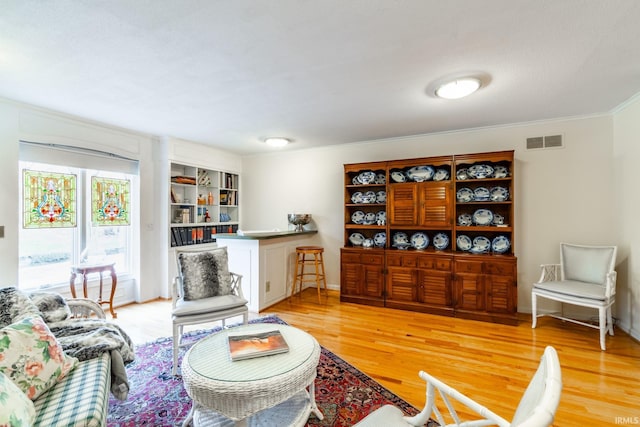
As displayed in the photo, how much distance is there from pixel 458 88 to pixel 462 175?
5.15 ft

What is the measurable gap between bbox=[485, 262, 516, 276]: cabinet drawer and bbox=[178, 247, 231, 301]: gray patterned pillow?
2903 millimetres

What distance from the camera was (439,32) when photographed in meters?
1.74

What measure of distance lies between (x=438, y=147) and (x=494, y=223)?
1.26 m

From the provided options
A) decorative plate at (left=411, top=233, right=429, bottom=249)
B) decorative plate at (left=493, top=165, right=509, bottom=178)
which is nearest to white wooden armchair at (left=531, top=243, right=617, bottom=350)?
decorative plate at (left=493, top=165, right=509, bottom=178)

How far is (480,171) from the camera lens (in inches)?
142

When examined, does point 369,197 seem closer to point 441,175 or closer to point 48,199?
point 441,175

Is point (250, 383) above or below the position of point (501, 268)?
below

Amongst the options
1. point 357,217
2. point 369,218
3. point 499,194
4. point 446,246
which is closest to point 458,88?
point 499,194

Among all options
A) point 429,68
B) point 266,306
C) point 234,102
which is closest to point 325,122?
point 234,102

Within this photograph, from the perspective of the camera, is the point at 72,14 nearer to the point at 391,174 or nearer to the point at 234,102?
the point at 234,102

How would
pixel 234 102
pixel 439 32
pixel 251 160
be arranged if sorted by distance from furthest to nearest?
pixel 251 160 → pixel 234 102 → pixel 439 32

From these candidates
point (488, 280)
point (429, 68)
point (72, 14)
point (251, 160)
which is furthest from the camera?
point (251, 160)

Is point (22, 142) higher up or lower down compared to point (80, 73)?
lower down

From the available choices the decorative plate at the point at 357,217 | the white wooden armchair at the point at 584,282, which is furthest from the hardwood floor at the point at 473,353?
the decorative plate at the point at 357,217
